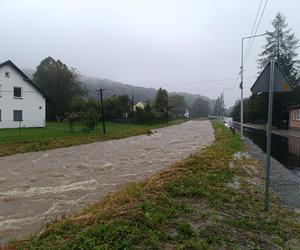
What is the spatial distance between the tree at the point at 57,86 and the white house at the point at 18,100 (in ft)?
70.0

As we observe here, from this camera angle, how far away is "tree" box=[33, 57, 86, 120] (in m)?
65.6

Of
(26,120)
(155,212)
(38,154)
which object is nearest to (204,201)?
(155,212)

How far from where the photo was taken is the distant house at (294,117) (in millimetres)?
43972

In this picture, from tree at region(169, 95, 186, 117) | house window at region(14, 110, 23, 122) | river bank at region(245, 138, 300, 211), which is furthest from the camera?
tree at region(169, 95, 186, 117)

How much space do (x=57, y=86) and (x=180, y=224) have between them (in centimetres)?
6451

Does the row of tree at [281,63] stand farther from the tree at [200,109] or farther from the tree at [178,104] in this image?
the tree at [200,109]

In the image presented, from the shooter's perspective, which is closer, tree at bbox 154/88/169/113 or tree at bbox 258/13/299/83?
tree at bbox 258/13/299/83

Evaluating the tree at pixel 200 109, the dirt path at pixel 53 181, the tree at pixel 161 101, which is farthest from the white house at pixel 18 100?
the tree at pixel 200 109

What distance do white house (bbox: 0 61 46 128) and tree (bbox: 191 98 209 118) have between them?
430ft

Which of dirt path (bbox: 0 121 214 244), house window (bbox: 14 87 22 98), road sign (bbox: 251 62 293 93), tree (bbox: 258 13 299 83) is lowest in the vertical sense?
dirt path (bbox: 0 121 214 244)

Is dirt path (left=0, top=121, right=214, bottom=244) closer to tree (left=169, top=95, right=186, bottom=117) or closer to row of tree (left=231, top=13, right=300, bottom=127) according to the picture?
row of tree (left=231, top=13, right=300, bottom=127)

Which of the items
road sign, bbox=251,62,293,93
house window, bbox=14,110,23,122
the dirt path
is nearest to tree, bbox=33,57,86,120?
house window, bbox=14,110,23,122

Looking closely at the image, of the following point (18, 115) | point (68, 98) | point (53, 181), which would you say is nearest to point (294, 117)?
point (18, 115)

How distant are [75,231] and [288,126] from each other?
161 ft
